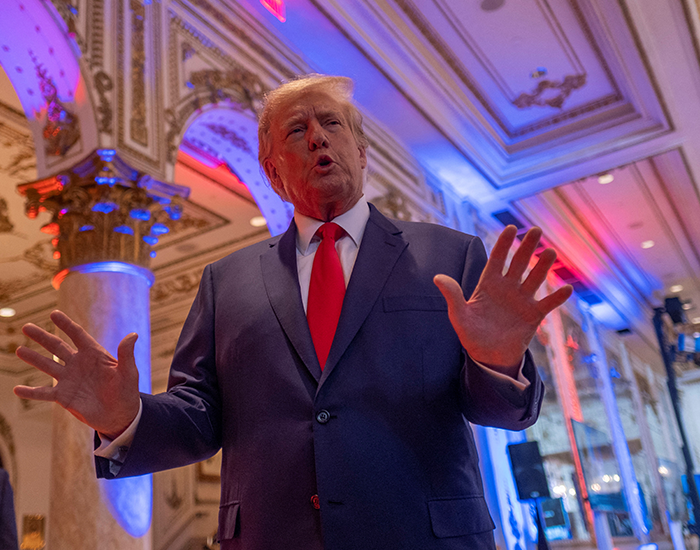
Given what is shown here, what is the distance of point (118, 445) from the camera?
1.17 metres

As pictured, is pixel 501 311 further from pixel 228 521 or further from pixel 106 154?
pixel 106 154

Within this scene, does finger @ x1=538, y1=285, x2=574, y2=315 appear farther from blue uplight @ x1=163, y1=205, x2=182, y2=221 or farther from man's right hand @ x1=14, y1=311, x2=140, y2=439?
blue uplight @ x1=163, y1=205, x2=182, y2=221

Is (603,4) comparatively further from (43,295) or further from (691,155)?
(43,295)

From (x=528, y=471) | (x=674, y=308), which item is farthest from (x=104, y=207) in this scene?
(x=674, y=308)

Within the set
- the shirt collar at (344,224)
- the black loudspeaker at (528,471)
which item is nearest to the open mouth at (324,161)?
the shirt collar at (344,224)

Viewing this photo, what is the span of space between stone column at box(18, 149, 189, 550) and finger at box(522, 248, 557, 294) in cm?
263

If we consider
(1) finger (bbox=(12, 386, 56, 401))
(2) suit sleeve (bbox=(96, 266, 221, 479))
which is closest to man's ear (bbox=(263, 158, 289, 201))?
(2) suit sleeve (bbox=(96, 266, 221, 479))

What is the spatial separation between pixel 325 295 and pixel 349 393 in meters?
0.23

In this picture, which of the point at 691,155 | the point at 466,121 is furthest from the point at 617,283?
the point at 466,121

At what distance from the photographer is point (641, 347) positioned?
16406 millimetres

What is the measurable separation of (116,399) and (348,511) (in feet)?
1.49

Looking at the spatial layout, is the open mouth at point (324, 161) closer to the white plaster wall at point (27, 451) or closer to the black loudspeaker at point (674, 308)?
the black loudspeaker at point (674, 308)

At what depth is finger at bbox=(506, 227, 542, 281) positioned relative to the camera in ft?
3.65

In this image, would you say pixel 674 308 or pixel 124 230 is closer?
pixel 124 230
